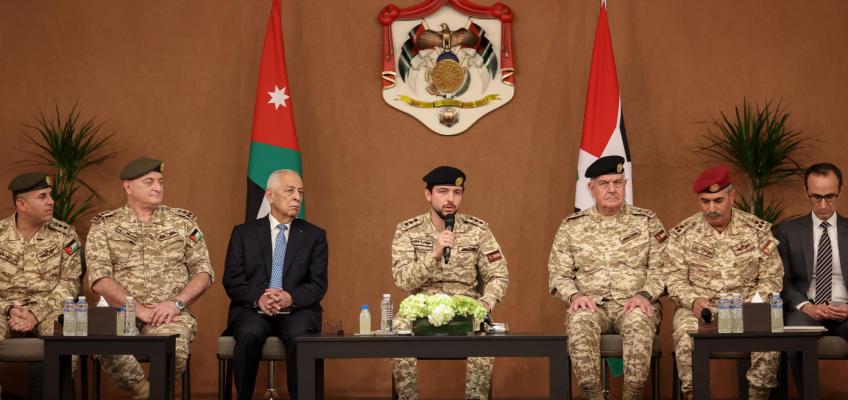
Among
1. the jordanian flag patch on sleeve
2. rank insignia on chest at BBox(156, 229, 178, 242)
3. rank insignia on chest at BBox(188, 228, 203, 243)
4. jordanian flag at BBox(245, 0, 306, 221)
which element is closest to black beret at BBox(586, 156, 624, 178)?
jordanian flag at BBox(245, 0, 306, 221)

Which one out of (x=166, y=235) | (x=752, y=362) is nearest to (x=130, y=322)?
(x=166, y=235)

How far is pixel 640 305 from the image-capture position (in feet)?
16.3

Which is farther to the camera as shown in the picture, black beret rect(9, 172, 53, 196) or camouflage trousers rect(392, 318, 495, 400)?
black beret rect(9, 172, 53, 196)

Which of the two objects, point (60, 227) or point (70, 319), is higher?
point (60, 227)

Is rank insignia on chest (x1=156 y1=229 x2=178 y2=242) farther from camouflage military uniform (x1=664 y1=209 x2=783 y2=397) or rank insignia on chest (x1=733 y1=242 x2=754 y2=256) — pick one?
rank insignia on chest (x1=733 y1=242 x2=754 y2=256)

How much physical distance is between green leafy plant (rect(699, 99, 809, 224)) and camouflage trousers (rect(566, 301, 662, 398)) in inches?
62.6

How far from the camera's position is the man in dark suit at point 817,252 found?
5.28 m

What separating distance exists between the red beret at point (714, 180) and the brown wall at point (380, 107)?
128cm

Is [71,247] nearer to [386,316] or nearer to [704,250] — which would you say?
[386,316]

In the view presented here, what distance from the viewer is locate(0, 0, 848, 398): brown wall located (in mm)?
6488

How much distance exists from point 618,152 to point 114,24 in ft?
11.4

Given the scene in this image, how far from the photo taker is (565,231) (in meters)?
5.40

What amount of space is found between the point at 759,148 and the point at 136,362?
3.89m

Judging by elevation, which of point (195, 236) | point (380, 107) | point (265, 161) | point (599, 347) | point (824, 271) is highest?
point (380, 107)
